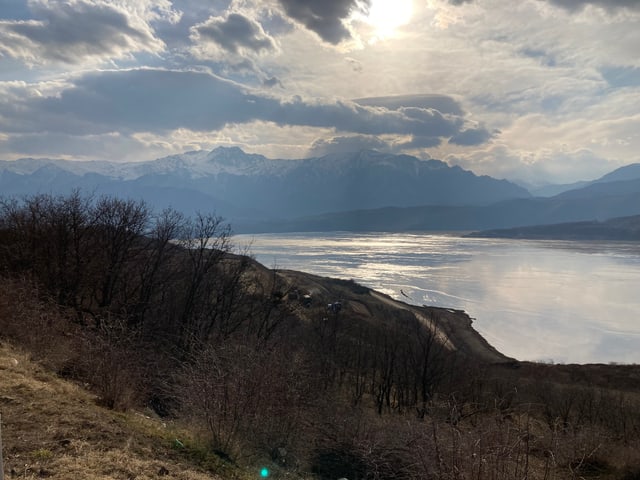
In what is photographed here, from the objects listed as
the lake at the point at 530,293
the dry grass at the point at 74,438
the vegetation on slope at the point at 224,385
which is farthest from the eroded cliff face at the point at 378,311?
the dry grass at the point at 74,438

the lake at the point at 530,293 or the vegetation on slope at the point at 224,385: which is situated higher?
the vegetation on slope at the point at 224,385

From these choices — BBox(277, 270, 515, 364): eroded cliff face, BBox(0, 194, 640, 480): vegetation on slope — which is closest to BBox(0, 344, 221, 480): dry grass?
BBox(0, 194, 640, 480): vegetation on slope

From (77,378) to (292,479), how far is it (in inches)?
213

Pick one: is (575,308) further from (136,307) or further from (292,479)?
(292,479)

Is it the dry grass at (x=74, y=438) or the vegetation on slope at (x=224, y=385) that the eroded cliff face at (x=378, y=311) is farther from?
the dry grass at (x=74, y=438)

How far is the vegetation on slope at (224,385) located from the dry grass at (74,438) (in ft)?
0.11

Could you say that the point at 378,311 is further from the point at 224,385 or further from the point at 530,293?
the point at 224,385

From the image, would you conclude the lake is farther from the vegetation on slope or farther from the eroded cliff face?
the vegetation on slope

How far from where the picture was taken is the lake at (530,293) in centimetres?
4631

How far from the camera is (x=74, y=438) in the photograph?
20.4ft

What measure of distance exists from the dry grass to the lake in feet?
143

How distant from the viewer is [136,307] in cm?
2261

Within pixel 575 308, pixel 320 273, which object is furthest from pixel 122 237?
pixel 320 273

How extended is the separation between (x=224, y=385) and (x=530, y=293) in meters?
69.8
